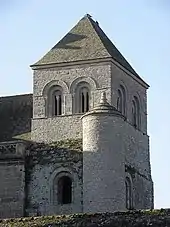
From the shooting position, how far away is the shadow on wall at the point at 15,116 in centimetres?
5478

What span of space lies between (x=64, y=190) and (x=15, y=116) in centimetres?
708

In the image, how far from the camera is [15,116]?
56.2 meters

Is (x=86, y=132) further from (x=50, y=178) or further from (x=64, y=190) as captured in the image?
(x=64, y=190)

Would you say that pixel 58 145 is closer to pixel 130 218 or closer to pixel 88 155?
pixel 88 155

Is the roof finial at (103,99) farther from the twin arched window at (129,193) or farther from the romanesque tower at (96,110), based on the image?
the twin arched window at (129,193)

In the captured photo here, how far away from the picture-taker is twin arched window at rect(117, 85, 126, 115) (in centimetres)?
5405

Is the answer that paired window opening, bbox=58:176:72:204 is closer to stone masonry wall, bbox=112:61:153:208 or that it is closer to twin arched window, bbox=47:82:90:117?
stone masonry wall, bbox=112:61:153:208

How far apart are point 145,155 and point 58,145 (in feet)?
22.8

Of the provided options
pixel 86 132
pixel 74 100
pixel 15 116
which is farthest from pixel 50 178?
pixel 15 116

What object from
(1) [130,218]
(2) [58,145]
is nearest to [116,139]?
(2) [58,145]

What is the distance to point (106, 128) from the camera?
49094 mm

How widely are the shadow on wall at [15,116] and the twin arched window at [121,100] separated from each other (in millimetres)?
5746

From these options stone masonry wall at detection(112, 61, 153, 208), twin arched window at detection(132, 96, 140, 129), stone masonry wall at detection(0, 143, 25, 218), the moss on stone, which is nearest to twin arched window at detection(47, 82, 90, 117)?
stone masonry wall at detection(112, 61, 153, 208)

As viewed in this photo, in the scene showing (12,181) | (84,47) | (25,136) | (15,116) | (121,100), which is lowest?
(12,181)
